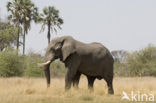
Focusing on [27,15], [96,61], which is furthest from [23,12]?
[96,61]

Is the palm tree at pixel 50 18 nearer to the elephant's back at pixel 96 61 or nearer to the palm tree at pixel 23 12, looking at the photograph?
the palm tree at pixel 23 12

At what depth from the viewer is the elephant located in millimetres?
11539

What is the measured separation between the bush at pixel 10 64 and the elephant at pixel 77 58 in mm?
14101

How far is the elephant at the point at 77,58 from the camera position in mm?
11539

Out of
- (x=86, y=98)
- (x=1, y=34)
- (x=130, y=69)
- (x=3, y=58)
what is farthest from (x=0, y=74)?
(x=130, y=69)

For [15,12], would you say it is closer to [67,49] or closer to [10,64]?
[10,64]

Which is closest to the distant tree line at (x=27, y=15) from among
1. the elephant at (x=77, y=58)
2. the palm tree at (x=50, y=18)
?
the palm tree at (x=50, y=18)

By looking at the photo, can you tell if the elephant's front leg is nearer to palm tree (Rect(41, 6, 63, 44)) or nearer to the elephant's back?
the elephant's back

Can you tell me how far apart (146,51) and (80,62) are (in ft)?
96.2

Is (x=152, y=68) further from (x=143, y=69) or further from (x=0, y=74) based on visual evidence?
(x=0, y=74)

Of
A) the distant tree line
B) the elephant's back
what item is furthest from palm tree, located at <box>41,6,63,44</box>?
the elephant's back

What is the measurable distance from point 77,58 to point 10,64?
15406 millimetres

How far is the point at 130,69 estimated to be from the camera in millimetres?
39500

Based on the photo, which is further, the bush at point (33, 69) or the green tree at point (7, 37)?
the green tree at point (7, 37)
